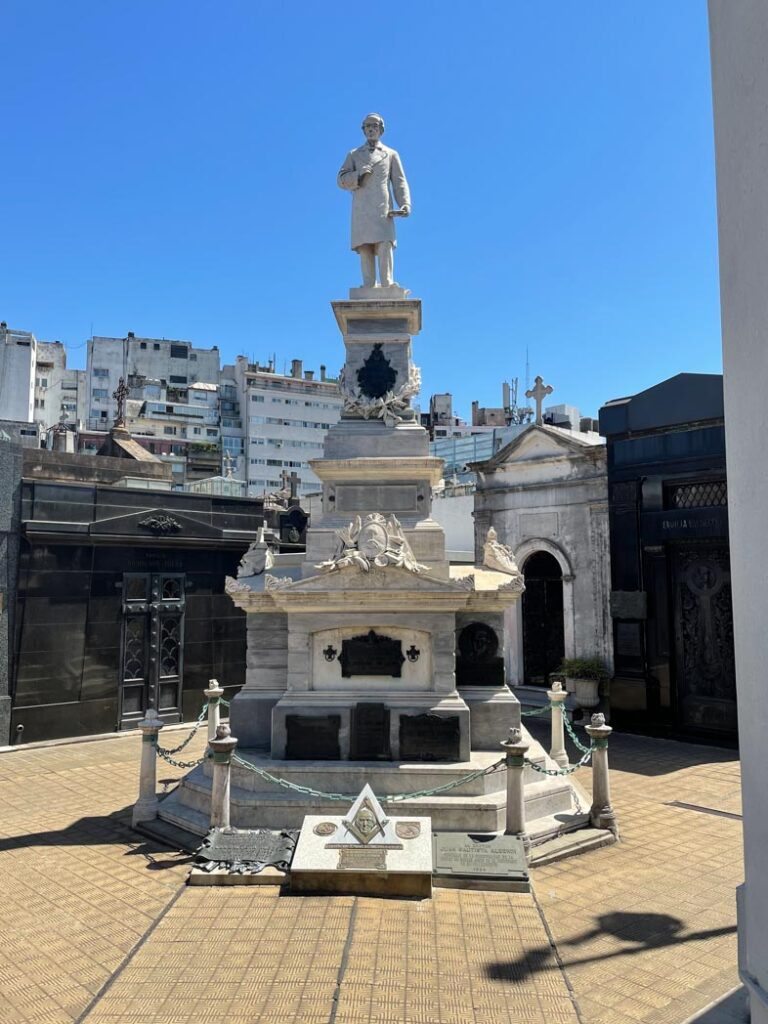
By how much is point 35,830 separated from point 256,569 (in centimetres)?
468

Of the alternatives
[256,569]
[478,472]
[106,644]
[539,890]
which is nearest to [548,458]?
[478,472]

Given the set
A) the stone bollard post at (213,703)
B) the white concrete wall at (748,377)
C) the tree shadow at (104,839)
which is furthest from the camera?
the stone bollard post at (213,703)

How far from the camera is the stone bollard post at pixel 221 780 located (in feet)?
28.0

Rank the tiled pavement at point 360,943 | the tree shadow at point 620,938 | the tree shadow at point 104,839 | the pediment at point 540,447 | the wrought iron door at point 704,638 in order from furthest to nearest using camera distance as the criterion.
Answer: the pediment at point 540,447 → the wrought iron door at point 704,638 → the tree shadow at point 104,839 → the tree shadow at point 620,938 → the tiled pavement at point 360,943

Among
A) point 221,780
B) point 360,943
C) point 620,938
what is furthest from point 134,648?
point 620,938

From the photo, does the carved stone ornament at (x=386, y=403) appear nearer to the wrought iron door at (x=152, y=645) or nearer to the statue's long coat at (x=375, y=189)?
the statue's long coat at (x=375, y=189)

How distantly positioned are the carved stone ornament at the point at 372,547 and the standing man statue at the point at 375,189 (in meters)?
4.30

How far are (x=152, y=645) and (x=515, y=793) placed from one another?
36.2ft

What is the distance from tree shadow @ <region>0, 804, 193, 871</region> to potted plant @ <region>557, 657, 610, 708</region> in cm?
1081

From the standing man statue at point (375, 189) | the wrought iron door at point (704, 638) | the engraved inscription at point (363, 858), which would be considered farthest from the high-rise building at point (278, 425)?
the engraved inscription at point (363, 858)

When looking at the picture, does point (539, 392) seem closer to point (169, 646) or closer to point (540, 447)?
point (540, 447)

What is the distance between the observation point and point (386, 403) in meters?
11.5

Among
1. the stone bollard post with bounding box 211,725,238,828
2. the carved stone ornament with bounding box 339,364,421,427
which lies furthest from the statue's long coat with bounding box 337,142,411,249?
the stone bollard post with bounding box 211,725,238,828

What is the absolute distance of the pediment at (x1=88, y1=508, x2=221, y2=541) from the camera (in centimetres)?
1666
